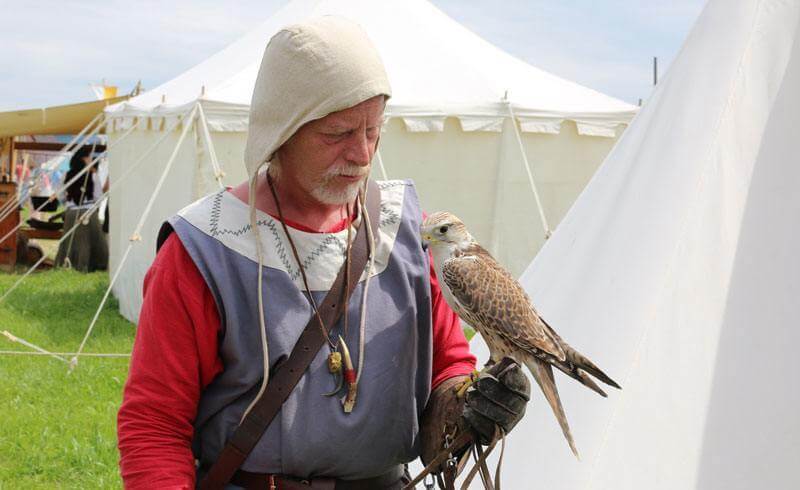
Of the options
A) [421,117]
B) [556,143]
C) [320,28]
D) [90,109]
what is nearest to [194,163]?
[421,117]

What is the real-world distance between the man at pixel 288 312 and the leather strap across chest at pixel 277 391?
0.05 ft

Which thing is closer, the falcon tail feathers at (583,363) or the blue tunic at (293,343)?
the blue tunic at (293,343)

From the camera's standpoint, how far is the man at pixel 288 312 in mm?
1742

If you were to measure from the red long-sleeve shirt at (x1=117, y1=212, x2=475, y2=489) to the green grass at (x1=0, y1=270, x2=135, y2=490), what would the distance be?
2.85 m

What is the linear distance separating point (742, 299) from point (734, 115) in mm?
601

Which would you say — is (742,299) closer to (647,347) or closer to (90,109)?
(647,347)

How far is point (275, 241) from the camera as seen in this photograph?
6.08ft

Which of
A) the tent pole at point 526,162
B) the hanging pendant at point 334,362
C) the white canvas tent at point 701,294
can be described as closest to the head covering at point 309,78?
the hanging pendant at point 334,362

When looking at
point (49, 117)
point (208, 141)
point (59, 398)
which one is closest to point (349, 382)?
point (59, 398)

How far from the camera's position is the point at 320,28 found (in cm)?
175

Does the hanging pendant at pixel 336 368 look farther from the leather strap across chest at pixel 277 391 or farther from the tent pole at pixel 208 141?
the tent pole at pixel 208 141

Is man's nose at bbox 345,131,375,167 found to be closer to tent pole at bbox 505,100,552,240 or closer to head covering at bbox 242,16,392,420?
head covering at bbox 242,16,392,420

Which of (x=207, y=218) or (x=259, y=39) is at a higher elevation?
(x=259, y=39)

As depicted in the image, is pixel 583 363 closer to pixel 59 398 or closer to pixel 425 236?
pixel 425 236
